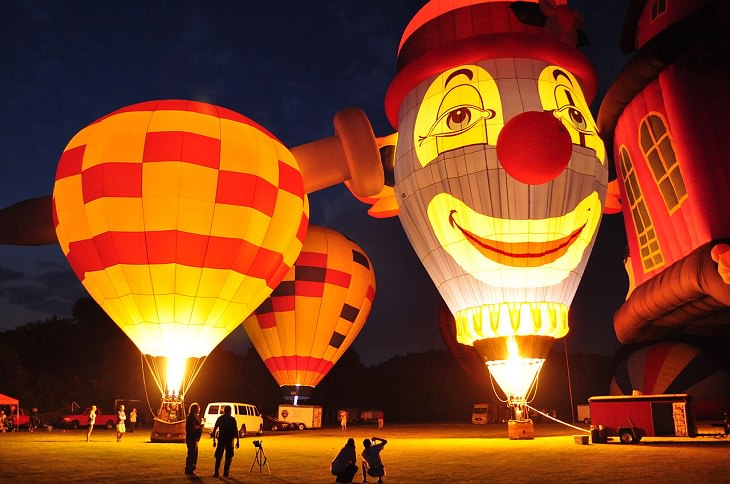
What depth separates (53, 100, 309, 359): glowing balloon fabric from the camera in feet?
44.7

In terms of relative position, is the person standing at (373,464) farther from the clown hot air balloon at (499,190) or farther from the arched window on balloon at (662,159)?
the arched window on balloon at (662,159)

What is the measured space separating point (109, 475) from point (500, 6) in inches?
516

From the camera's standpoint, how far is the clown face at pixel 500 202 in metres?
13.8

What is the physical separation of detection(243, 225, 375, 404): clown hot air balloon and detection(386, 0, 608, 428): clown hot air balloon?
7901 millimetres

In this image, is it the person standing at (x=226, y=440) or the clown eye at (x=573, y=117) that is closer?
the person standing at (x=226, y=440)

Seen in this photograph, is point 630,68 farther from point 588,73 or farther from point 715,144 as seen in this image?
point 588,73

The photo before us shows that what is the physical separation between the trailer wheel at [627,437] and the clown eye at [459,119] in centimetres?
738

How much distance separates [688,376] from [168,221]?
1699 centimetres

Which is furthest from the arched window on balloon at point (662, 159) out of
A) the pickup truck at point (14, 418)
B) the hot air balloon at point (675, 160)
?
the pickup truck at point (14, 418)

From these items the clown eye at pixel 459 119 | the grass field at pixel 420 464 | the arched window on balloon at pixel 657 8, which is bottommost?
the grass field at pixel 420 464

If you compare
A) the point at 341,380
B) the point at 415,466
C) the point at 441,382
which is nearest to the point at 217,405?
the point at 415,466

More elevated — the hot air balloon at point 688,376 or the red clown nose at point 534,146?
the red clown nose at point 534,146

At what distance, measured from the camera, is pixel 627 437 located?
13422 mm

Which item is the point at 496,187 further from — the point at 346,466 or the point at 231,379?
the point at 231,379
